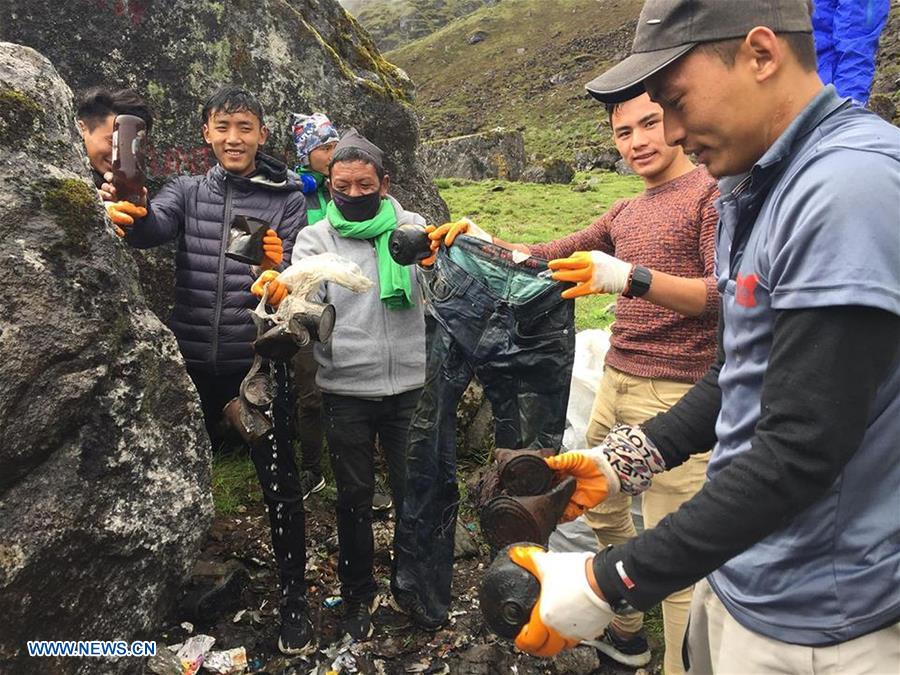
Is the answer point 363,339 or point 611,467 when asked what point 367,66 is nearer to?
point 363,339

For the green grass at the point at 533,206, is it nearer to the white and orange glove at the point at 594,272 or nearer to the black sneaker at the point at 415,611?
the black sneaker at the point at 415,611

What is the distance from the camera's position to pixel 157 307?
4.63 metres

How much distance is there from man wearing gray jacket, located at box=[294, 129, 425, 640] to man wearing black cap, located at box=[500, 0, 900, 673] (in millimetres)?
1774

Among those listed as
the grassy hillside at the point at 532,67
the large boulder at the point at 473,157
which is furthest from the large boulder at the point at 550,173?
the grassy hillside at the point at 532,67

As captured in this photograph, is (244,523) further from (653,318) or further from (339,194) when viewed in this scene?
(653,318)

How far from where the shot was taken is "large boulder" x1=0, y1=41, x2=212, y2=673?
215cm

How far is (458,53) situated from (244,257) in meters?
79.9

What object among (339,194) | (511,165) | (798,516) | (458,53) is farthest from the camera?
(458,53)

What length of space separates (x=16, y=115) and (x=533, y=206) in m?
13.2

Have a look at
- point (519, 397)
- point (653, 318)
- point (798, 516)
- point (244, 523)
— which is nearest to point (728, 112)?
point (798, 516)

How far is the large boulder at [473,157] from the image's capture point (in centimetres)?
2053

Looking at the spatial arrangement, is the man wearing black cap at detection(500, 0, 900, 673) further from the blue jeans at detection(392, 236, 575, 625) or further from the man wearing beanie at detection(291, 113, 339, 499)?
the man wearing beanie at detection(291, 113, 339, 499)

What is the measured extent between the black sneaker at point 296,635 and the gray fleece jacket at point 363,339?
115 centimetres

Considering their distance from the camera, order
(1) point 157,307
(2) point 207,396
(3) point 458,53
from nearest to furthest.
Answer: (2) point 207,396 → (1) point 157,307 → (3) point 458,53
